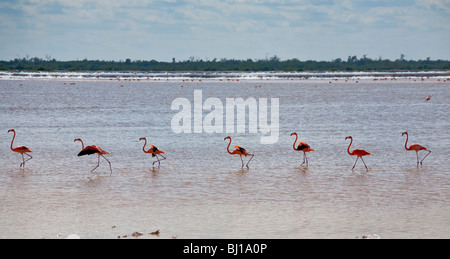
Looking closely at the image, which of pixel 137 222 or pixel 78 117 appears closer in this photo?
pixel 137 222

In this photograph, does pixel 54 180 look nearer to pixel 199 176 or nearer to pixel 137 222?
pixel 199 176

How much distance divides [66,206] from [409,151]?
8908mm

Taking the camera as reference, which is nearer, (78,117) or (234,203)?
(234,203)

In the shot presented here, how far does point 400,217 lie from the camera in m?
8.09

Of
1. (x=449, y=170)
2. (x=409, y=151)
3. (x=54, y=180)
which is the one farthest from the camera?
(x=409, y=151)

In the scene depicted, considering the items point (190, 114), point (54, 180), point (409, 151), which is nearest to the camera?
point (54, 180)

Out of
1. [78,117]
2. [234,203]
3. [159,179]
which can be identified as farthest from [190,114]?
[234,203]

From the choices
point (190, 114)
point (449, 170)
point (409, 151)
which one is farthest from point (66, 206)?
point (190, 114)
